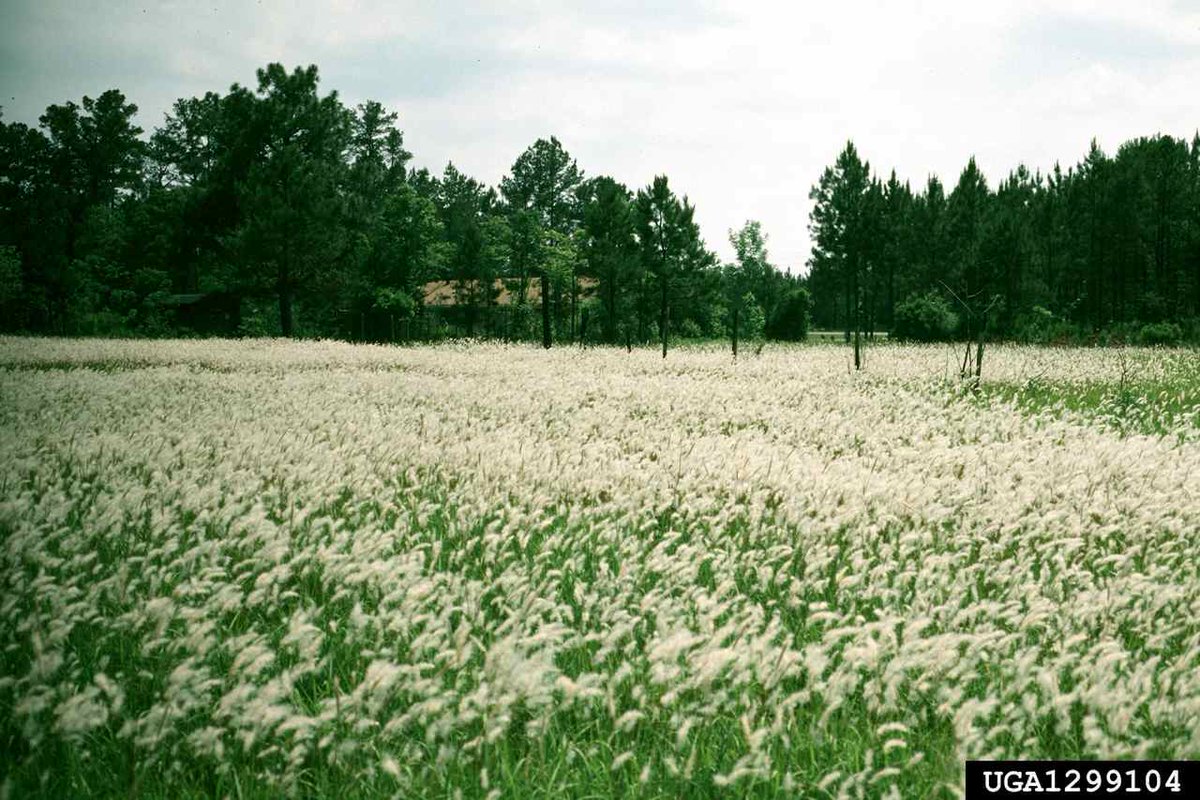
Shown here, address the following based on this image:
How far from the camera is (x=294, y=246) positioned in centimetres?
4006

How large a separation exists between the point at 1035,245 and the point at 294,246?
54.9m

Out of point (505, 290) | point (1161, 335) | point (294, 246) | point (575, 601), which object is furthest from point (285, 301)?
point (1161, 335)

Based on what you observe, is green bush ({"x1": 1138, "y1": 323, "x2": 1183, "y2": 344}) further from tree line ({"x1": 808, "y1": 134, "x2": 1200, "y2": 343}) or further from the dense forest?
tree line ({"x1": 808, "y1": 134, "x2": 1200, "y2": 343})

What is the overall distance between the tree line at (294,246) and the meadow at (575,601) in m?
28.6

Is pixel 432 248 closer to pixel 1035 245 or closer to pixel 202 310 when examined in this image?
pixel 202 310

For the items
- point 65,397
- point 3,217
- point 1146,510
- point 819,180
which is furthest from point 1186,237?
point 3,217

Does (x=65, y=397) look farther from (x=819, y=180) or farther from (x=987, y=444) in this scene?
(x=819, y=180)

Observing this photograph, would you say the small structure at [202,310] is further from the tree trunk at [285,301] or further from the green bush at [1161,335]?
the green bush at [1161,335]

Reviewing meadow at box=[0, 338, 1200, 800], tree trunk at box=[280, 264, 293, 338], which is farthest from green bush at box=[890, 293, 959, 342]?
meadow at box=[0, 338, 1200, 800]

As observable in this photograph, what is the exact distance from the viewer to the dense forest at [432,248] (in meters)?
43.1

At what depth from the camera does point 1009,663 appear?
350 cm

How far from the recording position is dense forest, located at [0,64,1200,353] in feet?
141

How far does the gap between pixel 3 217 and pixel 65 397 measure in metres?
49.8

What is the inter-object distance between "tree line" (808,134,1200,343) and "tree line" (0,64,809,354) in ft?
35.8
